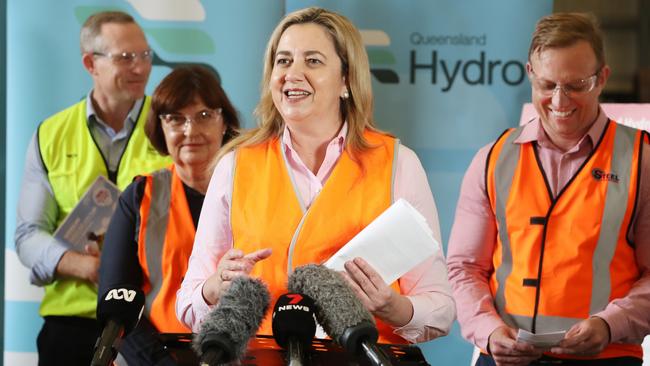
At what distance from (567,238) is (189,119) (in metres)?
1.36

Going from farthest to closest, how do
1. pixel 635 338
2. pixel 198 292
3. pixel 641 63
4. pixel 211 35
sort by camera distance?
1. pixel 641 63
2. pixel 211 35
3. pixel 635 338
4. pixel 198 292

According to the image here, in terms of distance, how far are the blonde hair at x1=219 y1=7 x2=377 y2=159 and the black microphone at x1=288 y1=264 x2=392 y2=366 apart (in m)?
0.62

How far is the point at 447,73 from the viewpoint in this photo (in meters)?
4.41

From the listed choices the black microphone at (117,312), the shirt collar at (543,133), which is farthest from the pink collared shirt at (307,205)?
the shirt collar at (543,133)

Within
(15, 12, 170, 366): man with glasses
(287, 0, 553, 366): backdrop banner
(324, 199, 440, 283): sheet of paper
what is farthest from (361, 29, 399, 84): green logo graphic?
(324, 199, 440, 283): sheet of paper

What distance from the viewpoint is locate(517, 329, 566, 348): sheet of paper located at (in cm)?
291

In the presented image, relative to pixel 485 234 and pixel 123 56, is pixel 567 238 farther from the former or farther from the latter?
pixel 123 56

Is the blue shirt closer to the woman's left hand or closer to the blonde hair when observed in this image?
the blonde hair

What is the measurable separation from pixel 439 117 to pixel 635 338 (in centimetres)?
170

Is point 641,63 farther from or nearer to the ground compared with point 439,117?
nearer to the ground

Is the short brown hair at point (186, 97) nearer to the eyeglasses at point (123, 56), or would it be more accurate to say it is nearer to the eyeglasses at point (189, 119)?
the eyeglasses at point (189, 119)

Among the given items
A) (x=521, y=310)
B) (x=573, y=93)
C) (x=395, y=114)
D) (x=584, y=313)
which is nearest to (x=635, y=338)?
(x=584, y=313)

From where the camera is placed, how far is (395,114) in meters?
4.48

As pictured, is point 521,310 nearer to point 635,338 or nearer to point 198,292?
point 635,338
